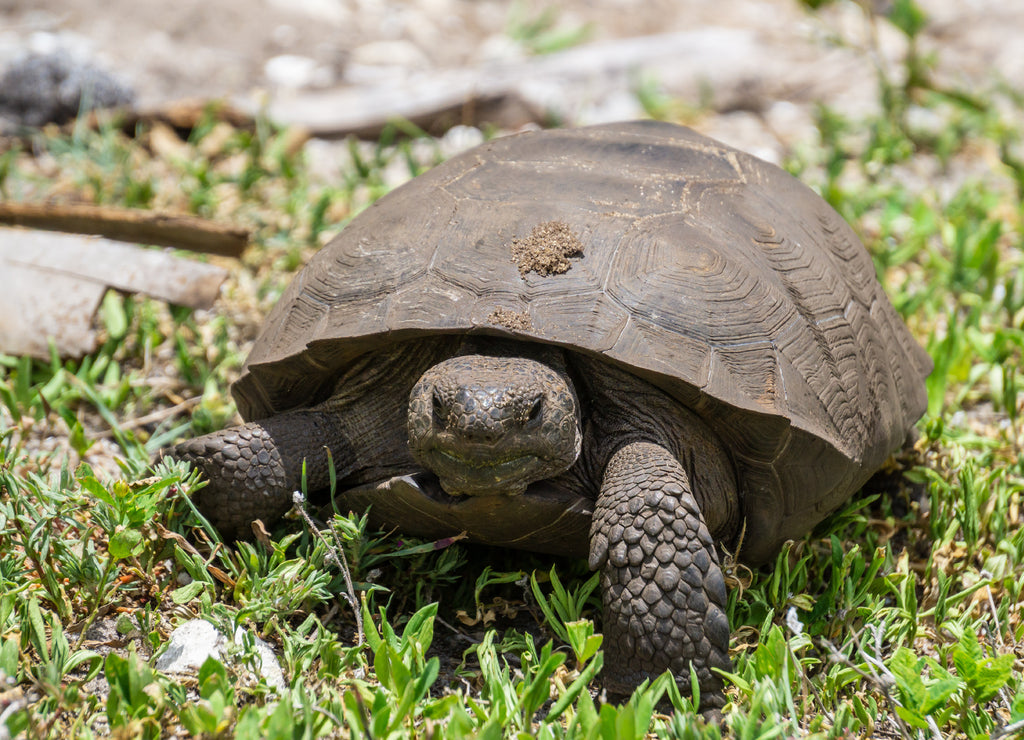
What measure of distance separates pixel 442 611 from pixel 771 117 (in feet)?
15.4

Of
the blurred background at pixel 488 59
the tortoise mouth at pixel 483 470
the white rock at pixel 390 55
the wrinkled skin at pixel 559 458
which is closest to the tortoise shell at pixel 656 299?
the wrinkled skin at pixel 559 458

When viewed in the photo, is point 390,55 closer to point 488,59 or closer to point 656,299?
point 488,59

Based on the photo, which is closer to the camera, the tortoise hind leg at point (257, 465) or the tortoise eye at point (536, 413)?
the tortoise eye at point (536, 413)

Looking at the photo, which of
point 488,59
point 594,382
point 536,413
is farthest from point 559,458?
point 488,59

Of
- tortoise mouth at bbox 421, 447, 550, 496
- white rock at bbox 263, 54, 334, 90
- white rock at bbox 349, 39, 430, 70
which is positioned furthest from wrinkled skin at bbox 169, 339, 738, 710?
white rock at bbox 349, 39, 430, 70

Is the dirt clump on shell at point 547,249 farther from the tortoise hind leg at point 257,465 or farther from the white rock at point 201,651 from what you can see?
the white rock at point 201,651

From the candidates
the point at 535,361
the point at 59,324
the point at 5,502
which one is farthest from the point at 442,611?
the point at 59,324

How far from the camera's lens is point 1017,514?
10.6ft

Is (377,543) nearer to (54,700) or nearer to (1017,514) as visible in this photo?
(54,700)

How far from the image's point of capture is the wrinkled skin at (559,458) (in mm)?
2295

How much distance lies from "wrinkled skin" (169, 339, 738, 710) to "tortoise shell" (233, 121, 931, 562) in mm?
106

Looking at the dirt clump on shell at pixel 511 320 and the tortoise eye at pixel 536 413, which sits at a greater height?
the dirt clump on shell at pixel 511 320

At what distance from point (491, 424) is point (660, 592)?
57cm

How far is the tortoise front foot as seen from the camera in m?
2.29
